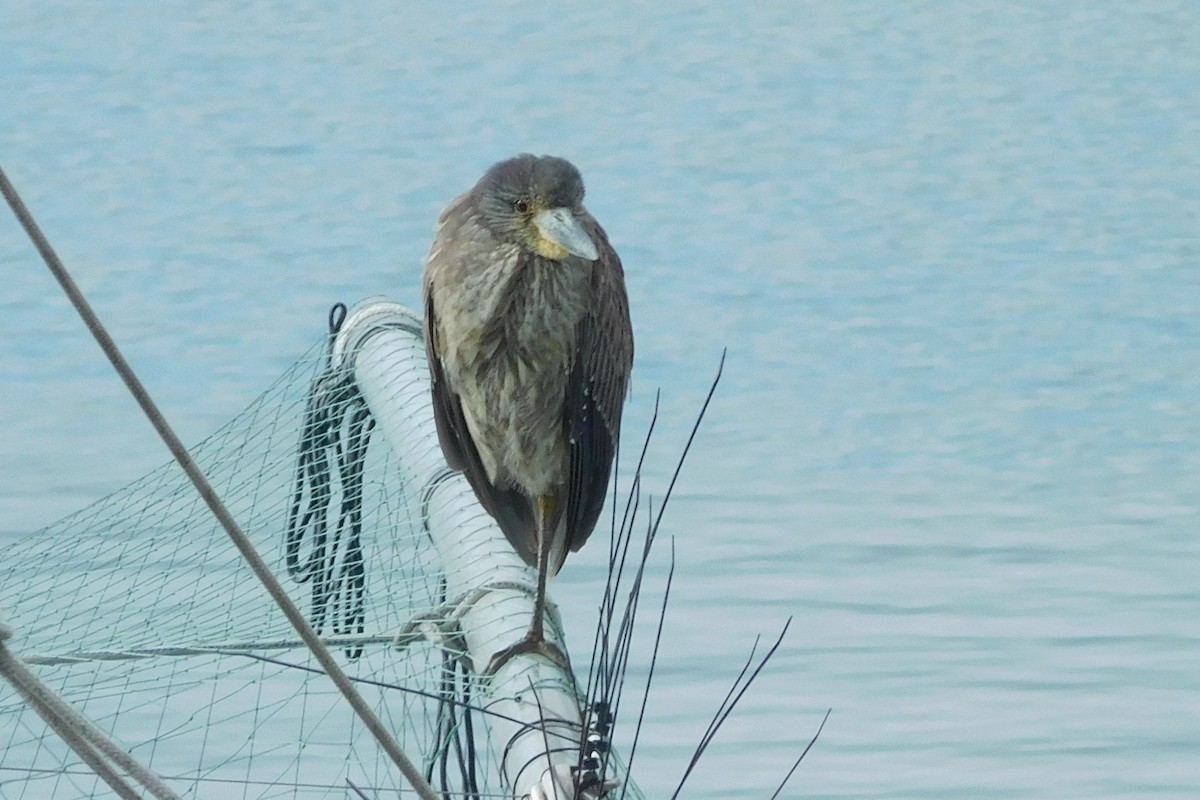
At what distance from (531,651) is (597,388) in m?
0.69

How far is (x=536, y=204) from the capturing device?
11.1ft

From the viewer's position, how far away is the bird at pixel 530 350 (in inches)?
134

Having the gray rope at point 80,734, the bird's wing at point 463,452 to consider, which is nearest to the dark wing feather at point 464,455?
the bird's wing at point 463,452

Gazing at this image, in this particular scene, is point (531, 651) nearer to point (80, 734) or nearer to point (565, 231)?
point (565, 231)

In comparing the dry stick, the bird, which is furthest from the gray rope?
the bird

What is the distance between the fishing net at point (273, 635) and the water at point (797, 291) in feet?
2.89

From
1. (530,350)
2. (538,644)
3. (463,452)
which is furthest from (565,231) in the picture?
(538,644)

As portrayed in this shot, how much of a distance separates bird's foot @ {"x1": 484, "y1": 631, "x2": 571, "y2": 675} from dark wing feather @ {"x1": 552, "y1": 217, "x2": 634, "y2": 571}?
1.98 feet

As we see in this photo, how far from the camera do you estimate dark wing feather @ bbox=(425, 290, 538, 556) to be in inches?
141

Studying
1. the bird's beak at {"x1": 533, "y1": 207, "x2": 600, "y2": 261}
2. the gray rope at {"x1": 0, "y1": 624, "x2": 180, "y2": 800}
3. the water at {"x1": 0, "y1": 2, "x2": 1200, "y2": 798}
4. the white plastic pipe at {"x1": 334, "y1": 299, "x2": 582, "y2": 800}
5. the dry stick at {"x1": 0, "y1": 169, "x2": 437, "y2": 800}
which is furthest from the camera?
the water at {"x1": 0, "y1": 2, "x2": 1200, "y2": 798}

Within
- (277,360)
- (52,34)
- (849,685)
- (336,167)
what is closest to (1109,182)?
(336,167)

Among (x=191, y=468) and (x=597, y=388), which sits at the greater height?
(x=191, y=468)

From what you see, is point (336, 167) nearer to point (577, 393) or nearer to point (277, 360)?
point (277, 360)

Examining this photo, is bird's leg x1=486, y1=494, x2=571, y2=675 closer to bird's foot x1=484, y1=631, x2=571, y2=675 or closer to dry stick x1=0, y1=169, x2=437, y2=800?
bird's foot x1=484, y1=631, x2=571, y2=675
